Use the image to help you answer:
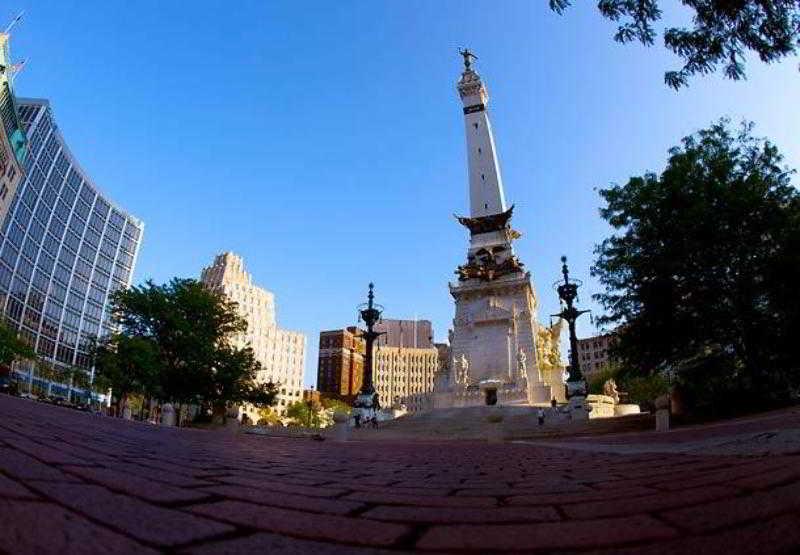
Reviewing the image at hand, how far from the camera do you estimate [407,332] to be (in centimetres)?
15588

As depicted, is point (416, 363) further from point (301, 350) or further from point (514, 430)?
point (514, 430)

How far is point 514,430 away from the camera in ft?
62.4

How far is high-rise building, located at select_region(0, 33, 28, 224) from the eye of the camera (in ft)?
140

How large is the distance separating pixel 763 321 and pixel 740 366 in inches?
125

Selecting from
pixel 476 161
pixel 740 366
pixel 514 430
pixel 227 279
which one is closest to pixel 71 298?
pixel 227 279

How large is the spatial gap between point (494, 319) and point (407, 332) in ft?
403

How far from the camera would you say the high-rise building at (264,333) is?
114438 mm

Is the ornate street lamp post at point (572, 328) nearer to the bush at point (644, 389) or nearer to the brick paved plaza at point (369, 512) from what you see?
the brick paved plaza at point (369, 512)

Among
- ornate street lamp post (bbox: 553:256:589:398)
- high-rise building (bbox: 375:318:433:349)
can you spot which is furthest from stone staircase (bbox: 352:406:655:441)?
high-rise building (bbox: 375:318:433:349)

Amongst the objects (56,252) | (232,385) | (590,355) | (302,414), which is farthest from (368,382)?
→ (590,355)

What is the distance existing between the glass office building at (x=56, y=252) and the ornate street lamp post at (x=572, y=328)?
205ft

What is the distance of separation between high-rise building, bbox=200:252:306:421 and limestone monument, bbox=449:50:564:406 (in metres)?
82.7

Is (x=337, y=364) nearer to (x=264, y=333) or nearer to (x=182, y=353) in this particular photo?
(x=264, y=333)

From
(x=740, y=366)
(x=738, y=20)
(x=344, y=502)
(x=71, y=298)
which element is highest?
Answer: (x=71, y=298)
